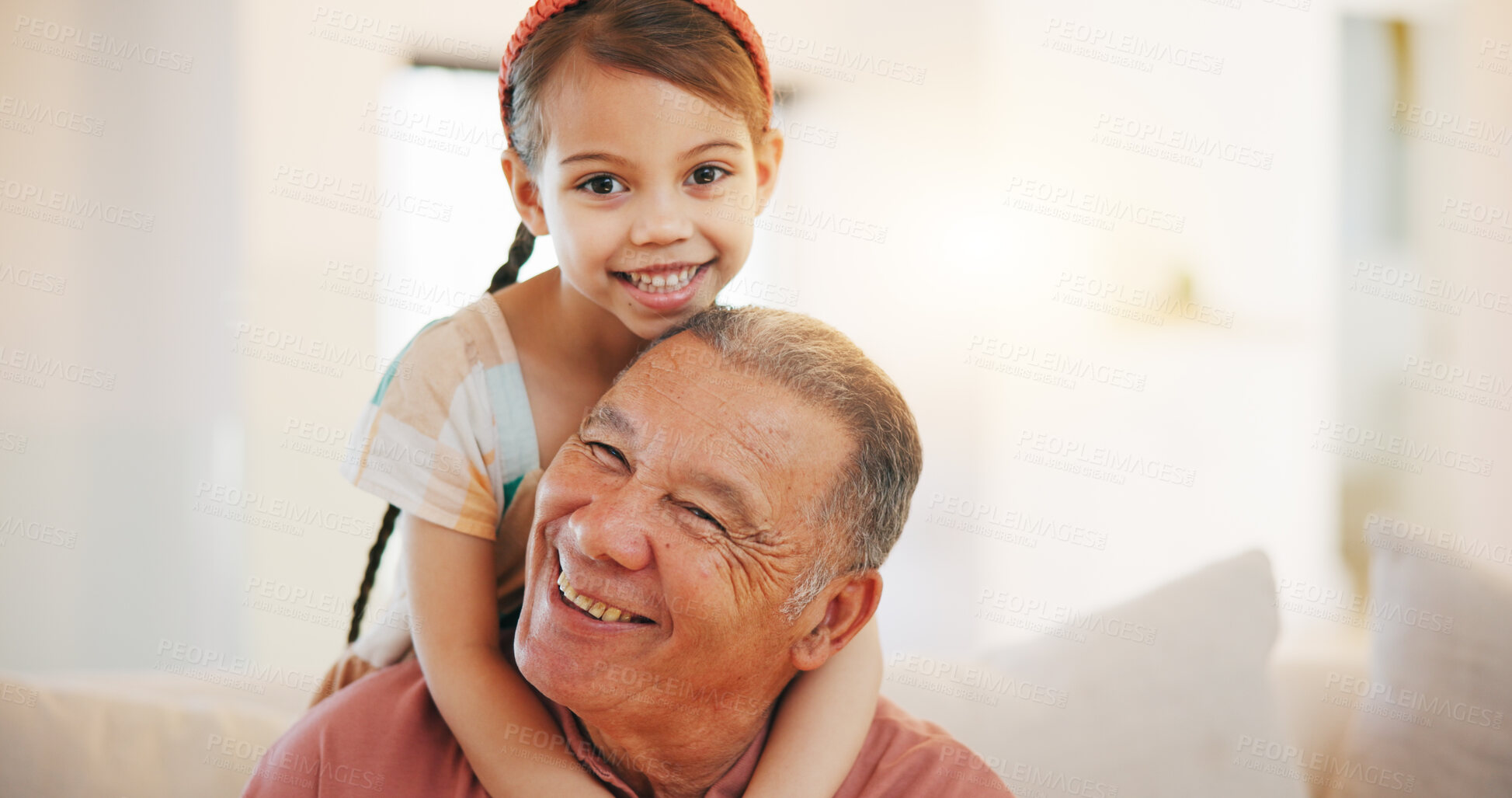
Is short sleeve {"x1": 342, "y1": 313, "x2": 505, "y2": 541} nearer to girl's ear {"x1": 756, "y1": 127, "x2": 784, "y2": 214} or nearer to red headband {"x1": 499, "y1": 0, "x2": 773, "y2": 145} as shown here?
red headband {"x1": 499, "y1": 0, "x2": 773, "y2": 145}

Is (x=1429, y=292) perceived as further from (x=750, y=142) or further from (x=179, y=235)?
(x=179, y=235)

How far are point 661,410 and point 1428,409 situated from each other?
12.6 ft

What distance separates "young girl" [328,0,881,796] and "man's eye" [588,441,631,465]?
22 cm

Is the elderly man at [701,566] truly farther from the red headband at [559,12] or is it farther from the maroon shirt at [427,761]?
the red headband at [559,12]

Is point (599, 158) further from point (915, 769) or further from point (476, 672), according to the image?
point (915, 769)

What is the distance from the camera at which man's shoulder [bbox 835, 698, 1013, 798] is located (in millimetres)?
1632

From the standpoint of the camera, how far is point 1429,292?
402cm

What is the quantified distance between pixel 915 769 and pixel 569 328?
3.08 ft

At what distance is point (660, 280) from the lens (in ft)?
5.30

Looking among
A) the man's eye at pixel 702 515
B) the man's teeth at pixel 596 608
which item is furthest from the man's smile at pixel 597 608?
the man's eye at pixel 702 515

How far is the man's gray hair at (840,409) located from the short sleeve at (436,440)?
0.34 m

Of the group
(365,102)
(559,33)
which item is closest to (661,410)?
(559,33)

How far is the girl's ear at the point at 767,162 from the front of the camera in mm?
1746

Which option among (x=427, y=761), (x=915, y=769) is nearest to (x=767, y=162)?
(x=915, y=769)
